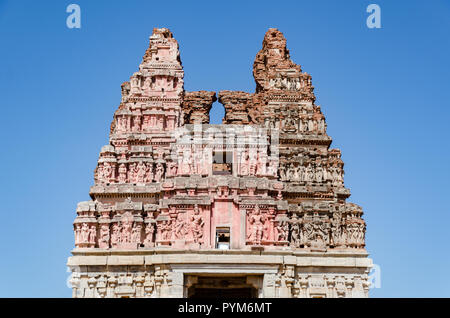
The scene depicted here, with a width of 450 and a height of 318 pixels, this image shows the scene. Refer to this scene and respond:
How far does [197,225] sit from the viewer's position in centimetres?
2502

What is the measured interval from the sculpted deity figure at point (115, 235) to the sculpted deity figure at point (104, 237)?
0.24 meters

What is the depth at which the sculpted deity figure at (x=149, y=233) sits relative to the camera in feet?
83.6

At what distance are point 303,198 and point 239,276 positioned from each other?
451 centimetres

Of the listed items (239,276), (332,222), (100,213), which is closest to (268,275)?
(239,276)

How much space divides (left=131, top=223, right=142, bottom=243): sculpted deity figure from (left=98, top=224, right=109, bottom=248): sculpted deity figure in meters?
1.04

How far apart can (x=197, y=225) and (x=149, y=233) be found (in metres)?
2.10

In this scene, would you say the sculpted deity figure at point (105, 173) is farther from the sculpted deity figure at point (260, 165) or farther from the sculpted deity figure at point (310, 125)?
the sculpted deity figure at point (310, 125)

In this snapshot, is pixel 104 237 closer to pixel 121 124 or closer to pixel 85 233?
pixel 85 233

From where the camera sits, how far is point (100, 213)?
25875 millimetres

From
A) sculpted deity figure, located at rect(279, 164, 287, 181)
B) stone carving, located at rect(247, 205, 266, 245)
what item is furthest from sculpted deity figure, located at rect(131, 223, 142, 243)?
sculpted deity figure, located at rect(279, 164, 287, 181)

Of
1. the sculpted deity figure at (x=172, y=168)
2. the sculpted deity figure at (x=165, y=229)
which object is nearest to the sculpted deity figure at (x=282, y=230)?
the sculpted deity figure at (x=165, y=229)
